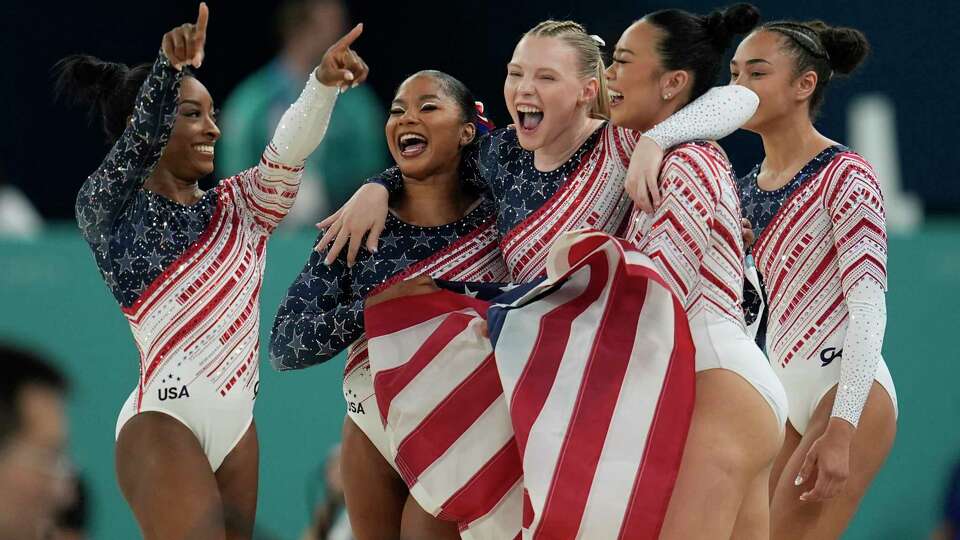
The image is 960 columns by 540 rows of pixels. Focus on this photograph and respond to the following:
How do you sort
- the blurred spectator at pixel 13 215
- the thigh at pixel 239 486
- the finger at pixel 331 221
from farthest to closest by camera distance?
the blurred spectator at pixel 13 215 < the thigh at pixel 239 486 < the finger at pixel 331 221

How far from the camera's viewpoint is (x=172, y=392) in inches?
121

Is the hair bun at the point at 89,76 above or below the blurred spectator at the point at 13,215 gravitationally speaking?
below

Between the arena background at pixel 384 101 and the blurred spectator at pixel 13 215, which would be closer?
the arena background at pixel 384 101

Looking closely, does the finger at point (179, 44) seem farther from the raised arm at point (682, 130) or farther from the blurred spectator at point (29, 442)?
the blurred spectator at point (29, 442)

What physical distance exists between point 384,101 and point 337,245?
10.5 ft

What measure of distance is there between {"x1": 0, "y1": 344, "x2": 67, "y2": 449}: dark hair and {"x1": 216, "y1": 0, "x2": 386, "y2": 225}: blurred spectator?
351 cm

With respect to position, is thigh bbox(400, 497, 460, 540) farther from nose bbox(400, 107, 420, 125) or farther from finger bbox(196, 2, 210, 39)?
finger bbox(196, 2, 210, 39)

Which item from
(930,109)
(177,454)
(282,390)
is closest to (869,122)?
(930,109)

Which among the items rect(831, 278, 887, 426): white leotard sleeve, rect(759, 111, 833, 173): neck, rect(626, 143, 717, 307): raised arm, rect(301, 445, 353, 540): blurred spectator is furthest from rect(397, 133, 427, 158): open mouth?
rect(301, 445, 353, 540): blurred spectator

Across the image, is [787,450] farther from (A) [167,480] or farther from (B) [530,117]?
(A) [167,480]

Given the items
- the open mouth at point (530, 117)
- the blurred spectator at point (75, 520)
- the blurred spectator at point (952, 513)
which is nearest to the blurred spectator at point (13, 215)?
the open mouth at point (530, 117)

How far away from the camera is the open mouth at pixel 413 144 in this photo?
10.0ft

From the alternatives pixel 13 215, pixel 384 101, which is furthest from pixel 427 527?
pixel 384 101

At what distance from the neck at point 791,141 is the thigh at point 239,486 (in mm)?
1348
